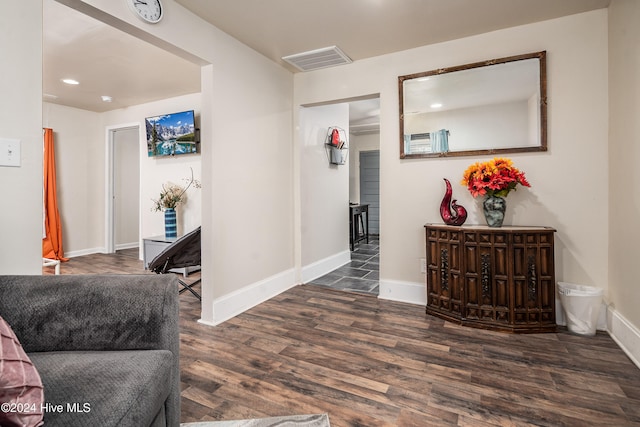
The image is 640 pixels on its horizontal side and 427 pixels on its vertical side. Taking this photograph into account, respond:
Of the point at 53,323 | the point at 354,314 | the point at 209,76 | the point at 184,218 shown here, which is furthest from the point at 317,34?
the point at 184,218

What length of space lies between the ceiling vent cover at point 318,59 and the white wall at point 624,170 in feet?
6.86

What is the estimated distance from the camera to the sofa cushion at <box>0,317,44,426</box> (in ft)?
2.46

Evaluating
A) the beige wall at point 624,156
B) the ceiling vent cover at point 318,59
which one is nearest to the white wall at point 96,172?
the ceiling vent cover at point 318,59

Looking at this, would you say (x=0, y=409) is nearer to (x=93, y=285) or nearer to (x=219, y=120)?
(x=93, y=285)

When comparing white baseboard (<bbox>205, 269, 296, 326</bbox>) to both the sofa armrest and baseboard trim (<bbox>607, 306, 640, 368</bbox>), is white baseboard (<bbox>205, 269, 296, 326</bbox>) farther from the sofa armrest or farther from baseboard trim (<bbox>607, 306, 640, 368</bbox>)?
baseboard trim (<bbox>607, 306, 640, 368</bbox>)

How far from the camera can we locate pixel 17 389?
0.78 metres

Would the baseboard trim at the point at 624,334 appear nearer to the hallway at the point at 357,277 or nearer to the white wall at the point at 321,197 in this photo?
the hallway at the point at 357,277

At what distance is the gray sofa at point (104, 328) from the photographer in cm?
102

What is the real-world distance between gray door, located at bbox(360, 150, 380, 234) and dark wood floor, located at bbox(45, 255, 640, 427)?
5106 millimetres

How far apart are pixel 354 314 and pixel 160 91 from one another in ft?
13.3

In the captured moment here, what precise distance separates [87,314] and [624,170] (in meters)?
3.16

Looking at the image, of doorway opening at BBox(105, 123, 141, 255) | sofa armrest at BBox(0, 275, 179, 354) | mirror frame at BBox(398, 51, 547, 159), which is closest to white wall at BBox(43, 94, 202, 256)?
doorway opening at BBox(105, 123, 141, 255)

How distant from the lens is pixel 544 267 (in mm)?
2381

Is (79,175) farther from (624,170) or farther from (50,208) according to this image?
(624,170)
